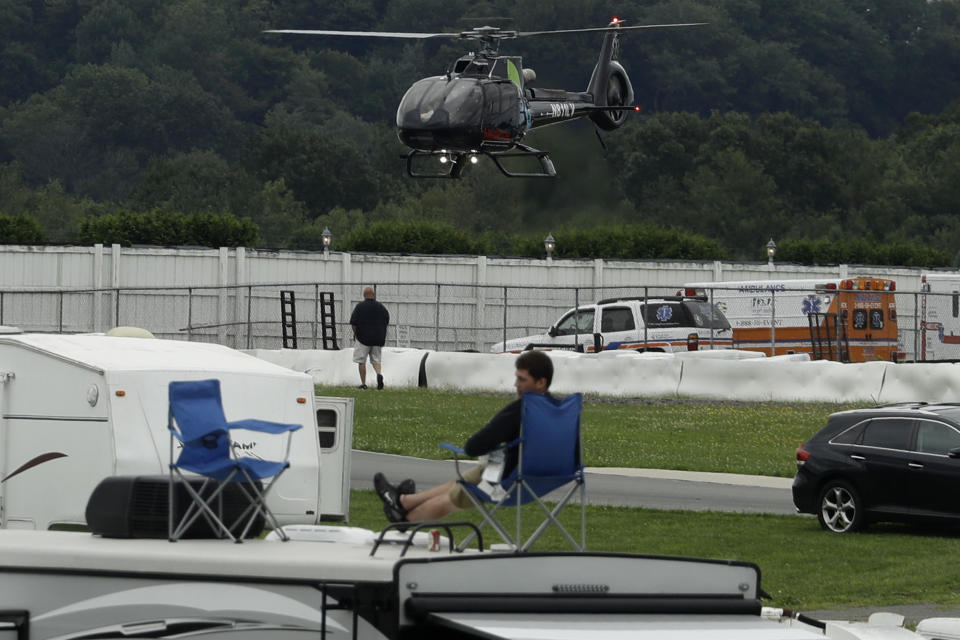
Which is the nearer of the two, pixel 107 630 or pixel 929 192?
pixel 107 630

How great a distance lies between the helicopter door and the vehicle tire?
12.9 meters

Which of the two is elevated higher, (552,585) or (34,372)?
(34,372)

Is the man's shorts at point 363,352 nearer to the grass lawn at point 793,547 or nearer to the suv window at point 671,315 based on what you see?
the suv window at point 671,315

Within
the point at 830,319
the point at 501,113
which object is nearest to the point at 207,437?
the point at 501,113

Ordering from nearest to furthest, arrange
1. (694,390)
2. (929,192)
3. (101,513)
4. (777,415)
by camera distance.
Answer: (101,513), (777,415), (694,390), (929,192)

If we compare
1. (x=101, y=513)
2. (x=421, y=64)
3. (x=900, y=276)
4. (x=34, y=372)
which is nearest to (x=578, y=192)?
(x=900, y=276)

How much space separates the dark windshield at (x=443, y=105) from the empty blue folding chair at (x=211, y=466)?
20718 mm

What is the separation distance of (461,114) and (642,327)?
12.0m

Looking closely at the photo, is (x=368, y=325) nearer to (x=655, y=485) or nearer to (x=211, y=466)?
(x=655, y=485)

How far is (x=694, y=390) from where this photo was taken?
104ft

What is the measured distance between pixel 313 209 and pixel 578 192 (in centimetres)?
5775

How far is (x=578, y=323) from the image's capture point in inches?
1576

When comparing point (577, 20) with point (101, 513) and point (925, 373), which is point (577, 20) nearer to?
point (925, 373)

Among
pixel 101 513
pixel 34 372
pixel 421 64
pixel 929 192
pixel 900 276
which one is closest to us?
pixel 101 513
